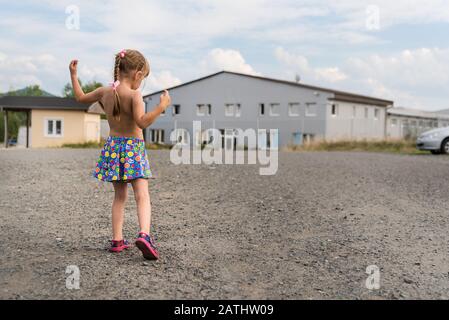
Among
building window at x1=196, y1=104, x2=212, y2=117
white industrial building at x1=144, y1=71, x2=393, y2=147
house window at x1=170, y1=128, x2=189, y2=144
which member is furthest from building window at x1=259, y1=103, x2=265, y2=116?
house window at x1=170, y1=128, x2=189, y2=144

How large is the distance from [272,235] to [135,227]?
141 cm

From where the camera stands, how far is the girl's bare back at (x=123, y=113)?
3.83m

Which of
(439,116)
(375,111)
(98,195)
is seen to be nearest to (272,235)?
(98,195)

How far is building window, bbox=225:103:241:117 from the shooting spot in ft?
140

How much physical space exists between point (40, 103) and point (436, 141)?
2456 cm

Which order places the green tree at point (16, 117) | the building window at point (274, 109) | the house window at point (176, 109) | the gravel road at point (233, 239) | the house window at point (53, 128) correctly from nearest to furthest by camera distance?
the gravel road at point (233, 239), the house window at point (53, 128), the building window at point (274, 109), the house window at point (176, 109), the green tree at point (16, 117)

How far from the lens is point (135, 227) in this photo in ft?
16.7

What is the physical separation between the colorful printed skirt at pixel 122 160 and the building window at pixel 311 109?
3511cm

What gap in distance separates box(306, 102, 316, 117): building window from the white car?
63.7ft

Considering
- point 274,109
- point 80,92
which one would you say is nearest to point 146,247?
point 80,92

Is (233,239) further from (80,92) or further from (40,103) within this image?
(40,103)

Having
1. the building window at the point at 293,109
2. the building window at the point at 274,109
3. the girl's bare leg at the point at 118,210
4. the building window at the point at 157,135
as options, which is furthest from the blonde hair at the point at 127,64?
the building window at the point at 157,135

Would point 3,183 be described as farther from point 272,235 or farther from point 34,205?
point 272,235

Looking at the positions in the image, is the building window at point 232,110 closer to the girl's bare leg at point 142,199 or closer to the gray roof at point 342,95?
the gray roof at point 342,95
